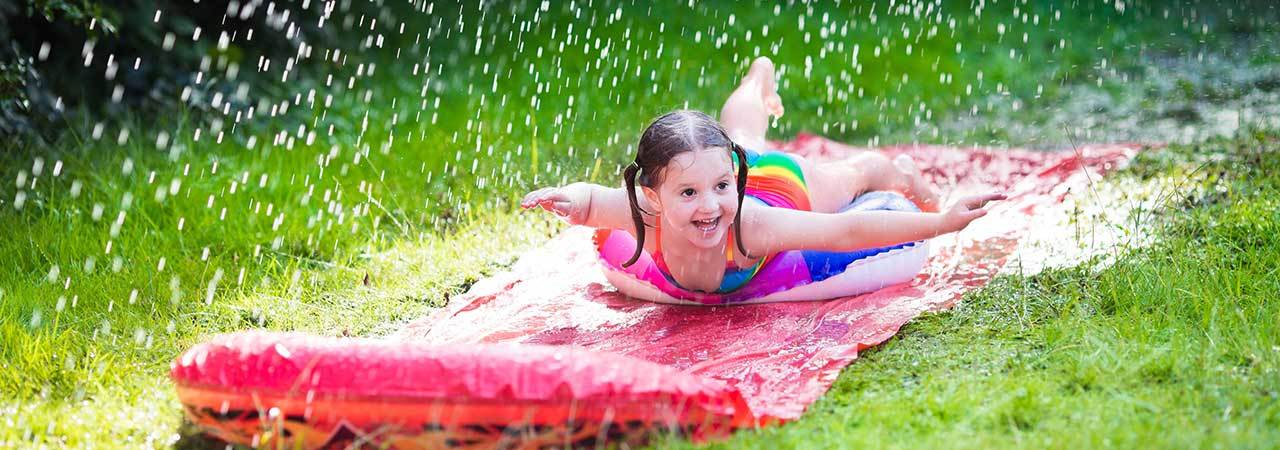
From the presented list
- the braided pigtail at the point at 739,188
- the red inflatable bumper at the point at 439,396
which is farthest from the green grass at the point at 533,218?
the braided pigtail at the point at 739,188

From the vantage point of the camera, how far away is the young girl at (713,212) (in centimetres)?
372

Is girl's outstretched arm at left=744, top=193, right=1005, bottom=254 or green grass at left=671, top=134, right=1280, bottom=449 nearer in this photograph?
green grass at left=671, top=134, right=1280, bottom=449

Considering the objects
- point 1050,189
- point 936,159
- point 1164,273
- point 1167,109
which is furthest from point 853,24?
point 1164,273

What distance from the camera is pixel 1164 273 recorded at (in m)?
3.82

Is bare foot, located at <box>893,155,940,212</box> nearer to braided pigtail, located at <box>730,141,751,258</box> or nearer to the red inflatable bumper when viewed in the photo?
braided pigtail, located at <box>730,141,751,258</box>

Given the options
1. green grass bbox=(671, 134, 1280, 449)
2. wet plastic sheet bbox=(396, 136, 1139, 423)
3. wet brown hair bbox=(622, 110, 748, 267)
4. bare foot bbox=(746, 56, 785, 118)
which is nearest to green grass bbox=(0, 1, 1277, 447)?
green grass bbox=(671, 134, 1280, 449)

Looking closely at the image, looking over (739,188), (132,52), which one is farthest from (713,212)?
(132,52)

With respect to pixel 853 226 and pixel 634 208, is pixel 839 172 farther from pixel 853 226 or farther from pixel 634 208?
pixel 634 208

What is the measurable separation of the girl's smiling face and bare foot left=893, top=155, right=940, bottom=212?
1122mm

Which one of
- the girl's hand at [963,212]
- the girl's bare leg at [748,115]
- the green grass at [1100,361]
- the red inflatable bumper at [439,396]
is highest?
the girl's bare leg at [748,115]

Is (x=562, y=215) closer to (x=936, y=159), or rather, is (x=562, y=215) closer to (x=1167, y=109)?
(x=936, y=159)

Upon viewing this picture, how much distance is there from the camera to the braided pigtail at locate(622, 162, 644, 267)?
382 cm

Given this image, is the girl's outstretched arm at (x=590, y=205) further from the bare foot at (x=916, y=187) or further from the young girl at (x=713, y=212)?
the bare foot at (x=916, y=187)

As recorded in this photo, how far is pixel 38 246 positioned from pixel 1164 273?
12.5ft
